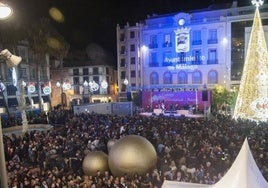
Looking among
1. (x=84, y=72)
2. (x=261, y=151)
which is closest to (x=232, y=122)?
(x=261, y=151)

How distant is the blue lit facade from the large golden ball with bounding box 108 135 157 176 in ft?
106

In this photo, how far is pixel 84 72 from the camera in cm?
6134

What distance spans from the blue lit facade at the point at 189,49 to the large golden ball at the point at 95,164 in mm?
31882

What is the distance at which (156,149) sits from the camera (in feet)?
52.8

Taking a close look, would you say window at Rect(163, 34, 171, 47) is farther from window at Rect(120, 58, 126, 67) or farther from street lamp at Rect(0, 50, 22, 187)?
street lamp at Rect(0, 50, 22, 187)

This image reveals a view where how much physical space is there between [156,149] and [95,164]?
4.23 meters

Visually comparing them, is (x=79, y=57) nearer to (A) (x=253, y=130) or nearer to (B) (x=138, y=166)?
(A) (x=253, y=130)

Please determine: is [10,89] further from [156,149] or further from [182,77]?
[156,149]

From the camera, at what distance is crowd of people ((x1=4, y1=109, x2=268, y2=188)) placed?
39.1ft

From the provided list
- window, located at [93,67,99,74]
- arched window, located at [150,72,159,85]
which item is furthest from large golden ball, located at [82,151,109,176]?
window, located at [93,67,99,74]

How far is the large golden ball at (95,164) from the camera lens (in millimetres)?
12930

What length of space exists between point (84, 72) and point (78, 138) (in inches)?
1745

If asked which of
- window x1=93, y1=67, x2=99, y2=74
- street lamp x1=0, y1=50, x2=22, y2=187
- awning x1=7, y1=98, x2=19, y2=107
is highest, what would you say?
window x1=93, y1=67, x2=99, y2=74

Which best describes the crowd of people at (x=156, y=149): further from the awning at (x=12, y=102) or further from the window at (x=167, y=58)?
the window at (x=167, y=58)
